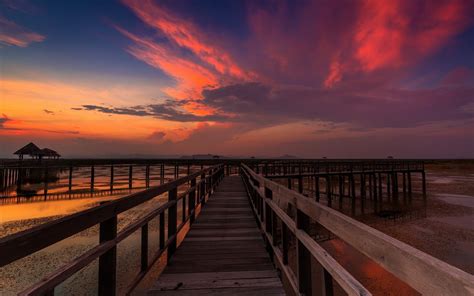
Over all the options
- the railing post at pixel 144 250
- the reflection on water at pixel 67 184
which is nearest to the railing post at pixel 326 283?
the railing post at pixel 144 250

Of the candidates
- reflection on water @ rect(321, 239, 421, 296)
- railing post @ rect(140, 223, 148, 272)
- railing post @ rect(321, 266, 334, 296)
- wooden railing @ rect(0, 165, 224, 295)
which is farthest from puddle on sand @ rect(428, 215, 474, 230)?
wooden railing @ rect(0, 165, 224, 295)

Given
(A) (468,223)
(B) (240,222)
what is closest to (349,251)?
(B) (240,222)

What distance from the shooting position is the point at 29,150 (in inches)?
1799

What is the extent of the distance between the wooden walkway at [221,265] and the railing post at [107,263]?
3.81ft

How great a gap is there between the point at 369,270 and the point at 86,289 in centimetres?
779

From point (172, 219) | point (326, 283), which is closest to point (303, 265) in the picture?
point (326, 283)

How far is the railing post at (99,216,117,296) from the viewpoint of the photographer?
1.98m

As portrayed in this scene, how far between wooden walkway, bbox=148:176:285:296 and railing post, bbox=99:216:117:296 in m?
1.16

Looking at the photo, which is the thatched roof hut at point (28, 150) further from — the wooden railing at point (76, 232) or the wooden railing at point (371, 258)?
the wooden railing at point (371, 258)

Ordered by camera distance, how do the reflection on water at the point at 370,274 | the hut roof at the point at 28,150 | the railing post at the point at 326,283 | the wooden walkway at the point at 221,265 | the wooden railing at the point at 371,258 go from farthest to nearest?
the hut roof at the point at 28,150 → the reflection on water at the point at 370,274 → the wooden walkway at the point at 221,265 → the railing post at the point at 326,283 → the wooden railing at the point at 371,258

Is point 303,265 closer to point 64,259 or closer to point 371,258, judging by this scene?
point 371,258

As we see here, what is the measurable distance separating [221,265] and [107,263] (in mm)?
2185

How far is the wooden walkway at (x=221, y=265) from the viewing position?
10.1 feet

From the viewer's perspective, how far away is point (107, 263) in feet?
6.56
